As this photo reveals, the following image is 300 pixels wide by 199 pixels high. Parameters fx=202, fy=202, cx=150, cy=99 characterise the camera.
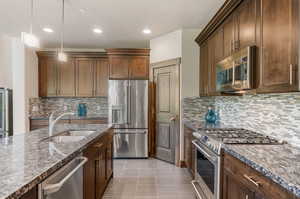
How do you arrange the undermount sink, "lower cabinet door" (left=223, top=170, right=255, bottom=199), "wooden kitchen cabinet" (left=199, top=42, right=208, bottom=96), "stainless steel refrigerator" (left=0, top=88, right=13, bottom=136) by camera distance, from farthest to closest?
"stainless steel refrigerator" (left=0, top=88, right=13, bottom=136) < "wooden kitchen cabinet" (left=199, top=42, right=208, bottom=96) < the undermount sink < "lower cabinet door" (left=223, top=170, right=255, bottom=199)

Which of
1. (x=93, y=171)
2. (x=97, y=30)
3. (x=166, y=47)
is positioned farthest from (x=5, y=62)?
(x=93, y=171)

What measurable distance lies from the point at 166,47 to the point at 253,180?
3555 mm

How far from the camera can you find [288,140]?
1.85 m

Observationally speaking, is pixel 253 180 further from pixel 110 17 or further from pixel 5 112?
pixel 5 112

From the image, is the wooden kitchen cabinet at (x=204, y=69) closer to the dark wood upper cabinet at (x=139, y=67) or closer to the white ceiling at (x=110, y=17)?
the white ceiling at (x=110, y=17)

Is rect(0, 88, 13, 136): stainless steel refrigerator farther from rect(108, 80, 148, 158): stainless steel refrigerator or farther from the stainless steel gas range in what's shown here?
the stainless steel gas range

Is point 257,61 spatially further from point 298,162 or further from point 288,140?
point 298,162

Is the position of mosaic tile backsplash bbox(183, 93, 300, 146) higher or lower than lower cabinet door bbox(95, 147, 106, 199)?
higher

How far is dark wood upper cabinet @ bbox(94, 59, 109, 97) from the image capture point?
17.1 feet

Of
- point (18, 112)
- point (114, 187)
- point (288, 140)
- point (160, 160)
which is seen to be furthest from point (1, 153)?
point (18, 112)

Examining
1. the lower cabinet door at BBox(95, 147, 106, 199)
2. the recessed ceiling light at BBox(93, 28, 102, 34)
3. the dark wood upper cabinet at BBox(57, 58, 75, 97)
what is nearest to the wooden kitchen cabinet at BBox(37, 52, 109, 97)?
the dark wood upper cabinet at BBox(57, 58, 75, 97)

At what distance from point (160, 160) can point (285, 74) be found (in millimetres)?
3505

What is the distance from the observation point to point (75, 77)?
5.23 meters

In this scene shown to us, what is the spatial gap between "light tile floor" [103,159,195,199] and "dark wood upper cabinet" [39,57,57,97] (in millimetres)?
2599
